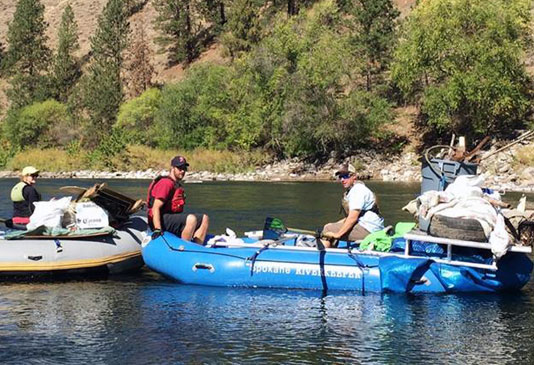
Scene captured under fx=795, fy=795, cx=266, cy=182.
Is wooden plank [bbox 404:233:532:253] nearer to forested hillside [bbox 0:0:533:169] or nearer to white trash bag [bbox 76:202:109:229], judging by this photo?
white trash bag [bbox 76:202:109:229]

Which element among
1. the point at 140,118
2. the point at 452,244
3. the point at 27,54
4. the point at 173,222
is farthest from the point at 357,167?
the point at 27,54

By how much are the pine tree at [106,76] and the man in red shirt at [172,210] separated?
1853 inches

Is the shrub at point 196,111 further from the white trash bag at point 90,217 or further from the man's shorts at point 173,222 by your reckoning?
the man's shorts at point 173,222

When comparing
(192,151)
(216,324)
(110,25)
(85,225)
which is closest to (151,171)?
(192,151)

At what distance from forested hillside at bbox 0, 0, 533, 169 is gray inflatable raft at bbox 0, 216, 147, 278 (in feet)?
102

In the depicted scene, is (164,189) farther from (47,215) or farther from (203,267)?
(47,215)

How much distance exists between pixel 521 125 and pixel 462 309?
3437 cm

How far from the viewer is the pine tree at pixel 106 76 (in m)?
59.4

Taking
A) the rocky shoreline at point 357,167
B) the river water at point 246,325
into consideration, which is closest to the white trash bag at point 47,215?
the river water at point 246,325

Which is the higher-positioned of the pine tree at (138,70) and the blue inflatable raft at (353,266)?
the pine tree at (138,70)

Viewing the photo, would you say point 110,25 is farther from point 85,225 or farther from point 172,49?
point 85,225

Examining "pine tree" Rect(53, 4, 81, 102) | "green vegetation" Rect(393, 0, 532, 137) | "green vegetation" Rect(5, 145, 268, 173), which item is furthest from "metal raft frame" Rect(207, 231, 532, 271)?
"pine tree" Rect(53, 4, 81, 102)

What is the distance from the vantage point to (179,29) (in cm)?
6644

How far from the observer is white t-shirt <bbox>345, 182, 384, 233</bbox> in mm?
11195
